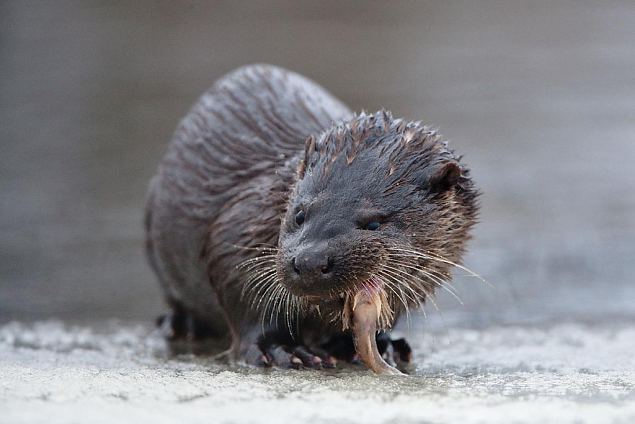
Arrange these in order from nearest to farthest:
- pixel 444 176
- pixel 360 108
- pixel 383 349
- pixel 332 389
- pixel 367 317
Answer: pixel 332 389 → pixel 367 317 → pixel 444 176 → pixel 383 349 → pixel 360 108

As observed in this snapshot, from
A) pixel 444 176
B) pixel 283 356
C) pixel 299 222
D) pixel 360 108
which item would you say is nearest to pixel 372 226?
pixel 299 222

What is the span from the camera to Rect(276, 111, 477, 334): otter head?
3350 millimetres

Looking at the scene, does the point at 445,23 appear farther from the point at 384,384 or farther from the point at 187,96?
the point at 384,384

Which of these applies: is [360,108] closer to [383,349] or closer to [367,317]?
[383,349]

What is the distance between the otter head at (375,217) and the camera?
3.35 meters

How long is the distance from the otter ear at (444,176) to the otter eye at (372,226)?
270 millimetres

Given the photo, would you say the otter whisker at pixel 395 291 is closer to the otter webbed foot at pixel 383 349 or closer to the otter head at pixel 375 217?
the otter head at pixel 375 217

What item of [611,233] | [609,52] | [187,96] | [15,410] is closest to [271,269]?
[15,410]

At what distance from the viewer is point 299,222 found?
11.6 ft

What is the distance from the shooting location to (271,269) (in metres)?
3.74

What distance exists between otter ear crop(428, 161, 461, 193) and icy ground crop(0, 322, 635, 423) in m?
0.57

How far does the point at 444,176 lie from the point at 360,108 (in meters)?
7.31

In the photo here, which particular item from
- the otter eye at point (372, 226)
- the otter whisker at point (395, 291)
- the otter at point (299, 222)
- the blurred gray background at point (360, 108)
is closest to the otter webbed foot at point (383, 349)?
the otter at point (299, 222)

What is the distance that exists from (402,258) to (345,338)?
581 millimetres
